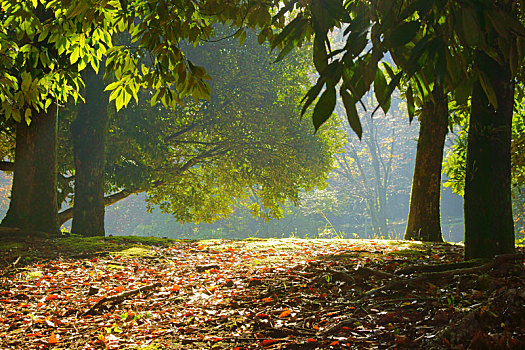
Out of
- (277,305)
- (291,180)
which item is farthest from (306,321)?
(291,180)

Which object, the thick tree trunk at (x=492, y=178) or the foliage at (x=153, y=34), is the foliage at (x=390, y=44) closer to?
the foliage at (x=153, y=34)

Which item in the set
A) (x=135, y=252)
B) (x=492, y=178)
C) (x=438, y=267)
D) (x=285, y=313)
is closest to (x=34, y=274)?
(x=135, y=252)

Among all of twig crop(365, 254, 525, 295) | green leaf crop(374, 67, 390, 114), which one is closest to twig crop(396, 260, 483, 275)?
twig crop(365, 254, 525, 295)

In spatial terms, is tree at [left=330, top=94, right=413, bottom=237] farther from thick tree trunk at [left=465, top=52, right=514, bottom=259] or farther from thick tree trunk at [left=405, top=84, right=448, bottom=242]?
thick tree trunk at [left=465, top=52, right=514, bottom=259]

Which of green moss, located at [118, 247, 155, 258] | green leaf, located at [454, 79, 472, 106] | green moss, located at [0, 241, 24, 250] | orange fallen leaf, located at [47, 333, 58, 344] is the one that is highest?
green leaf, located at [454, 79, 472, 106]

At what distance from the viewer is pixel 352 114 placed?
4.39ft

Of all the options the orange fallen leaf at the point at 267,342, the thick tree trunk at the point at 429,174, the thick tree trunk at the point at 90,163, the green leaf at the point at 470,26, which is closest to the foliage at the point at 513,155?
the thick tree trunk at the point at 429,174

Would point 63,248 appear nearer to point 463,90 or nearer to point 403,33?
point 463,90

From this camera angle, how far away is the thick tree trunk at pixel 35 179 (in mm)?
7906

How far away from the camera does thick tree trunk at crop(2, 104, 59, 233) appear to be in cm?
791

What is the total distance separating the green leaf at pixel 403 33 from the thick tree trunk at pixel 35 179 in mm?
8061

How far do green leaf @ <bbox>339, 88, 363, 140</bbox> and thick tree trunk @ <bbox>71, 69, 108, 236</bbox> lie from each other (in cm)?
1011

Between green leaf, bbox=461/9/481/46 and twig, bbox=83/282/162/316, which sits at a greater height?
green leaf, bbox=461/9/481/46

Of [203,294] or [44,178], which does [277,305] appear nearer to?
[203,294]
